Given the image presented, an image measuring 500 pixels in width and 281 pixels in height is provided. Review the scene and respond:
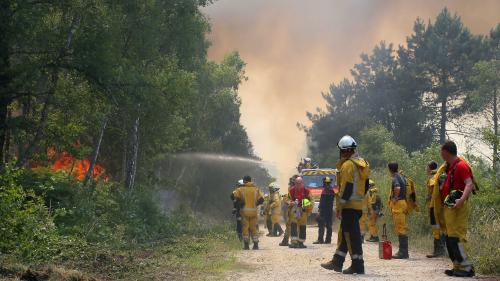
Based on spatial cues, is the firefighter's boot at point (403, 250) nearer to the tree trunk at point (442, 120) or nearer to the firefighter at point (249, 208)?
the firefighter at point (249, 208)

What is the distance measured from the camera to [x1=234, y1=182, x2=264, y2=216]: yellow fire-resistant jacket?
1552 centimetres

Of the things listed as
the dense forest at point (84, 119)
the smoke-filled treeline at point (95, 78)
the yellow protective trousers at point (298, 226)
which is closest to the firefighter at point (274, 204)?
the dense forest at point (84, 119)

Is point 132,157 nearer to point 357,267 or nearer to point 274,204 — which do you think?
point 274,204

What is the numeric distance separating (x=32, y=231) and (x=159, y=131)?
58.5 ft

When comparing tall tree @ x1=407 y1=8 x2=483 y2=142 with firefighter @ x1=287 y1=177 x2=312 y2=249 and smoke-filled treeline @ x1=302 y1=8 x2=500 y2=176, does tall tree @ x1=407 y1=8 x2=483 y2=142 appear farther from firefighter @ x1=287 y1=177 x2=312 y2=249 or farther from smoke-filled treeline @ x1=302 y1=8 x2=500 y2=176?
firefighter @ x1=287 y1=177 x2=312 y2=249

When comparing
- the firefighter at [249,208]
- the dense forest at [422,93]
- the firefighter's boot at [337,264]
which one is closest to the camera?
the firefighter's boot at [337,264]

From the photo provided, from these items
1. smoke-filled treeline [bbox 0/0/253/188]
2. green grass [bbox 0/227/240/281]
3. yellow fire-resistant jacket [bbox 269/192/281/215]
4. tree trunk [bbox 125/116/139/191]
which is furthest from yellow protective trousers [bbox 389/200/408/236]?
tree trunk [bbox 125/116/139/191]

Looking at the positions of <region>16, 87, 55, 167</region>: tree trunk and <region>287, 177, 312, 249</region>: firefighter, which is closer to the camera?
<region>287, 177, 312, 249</region>: firefighter

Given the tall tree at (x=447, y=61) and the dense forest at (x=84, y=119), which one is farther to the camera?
the tall tree at (x=447, y=61)

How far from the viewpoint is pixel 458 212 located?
345 inches

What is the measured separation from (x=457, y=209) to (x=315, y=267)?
288cm

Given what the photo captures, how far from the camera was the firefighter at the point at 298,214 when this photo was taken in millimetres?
15517

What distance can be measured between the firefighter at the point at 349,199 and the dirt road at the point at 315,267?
0.38m

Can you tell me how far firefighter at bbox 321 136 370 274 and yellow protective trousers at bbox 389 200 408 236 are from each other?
2.96 m
